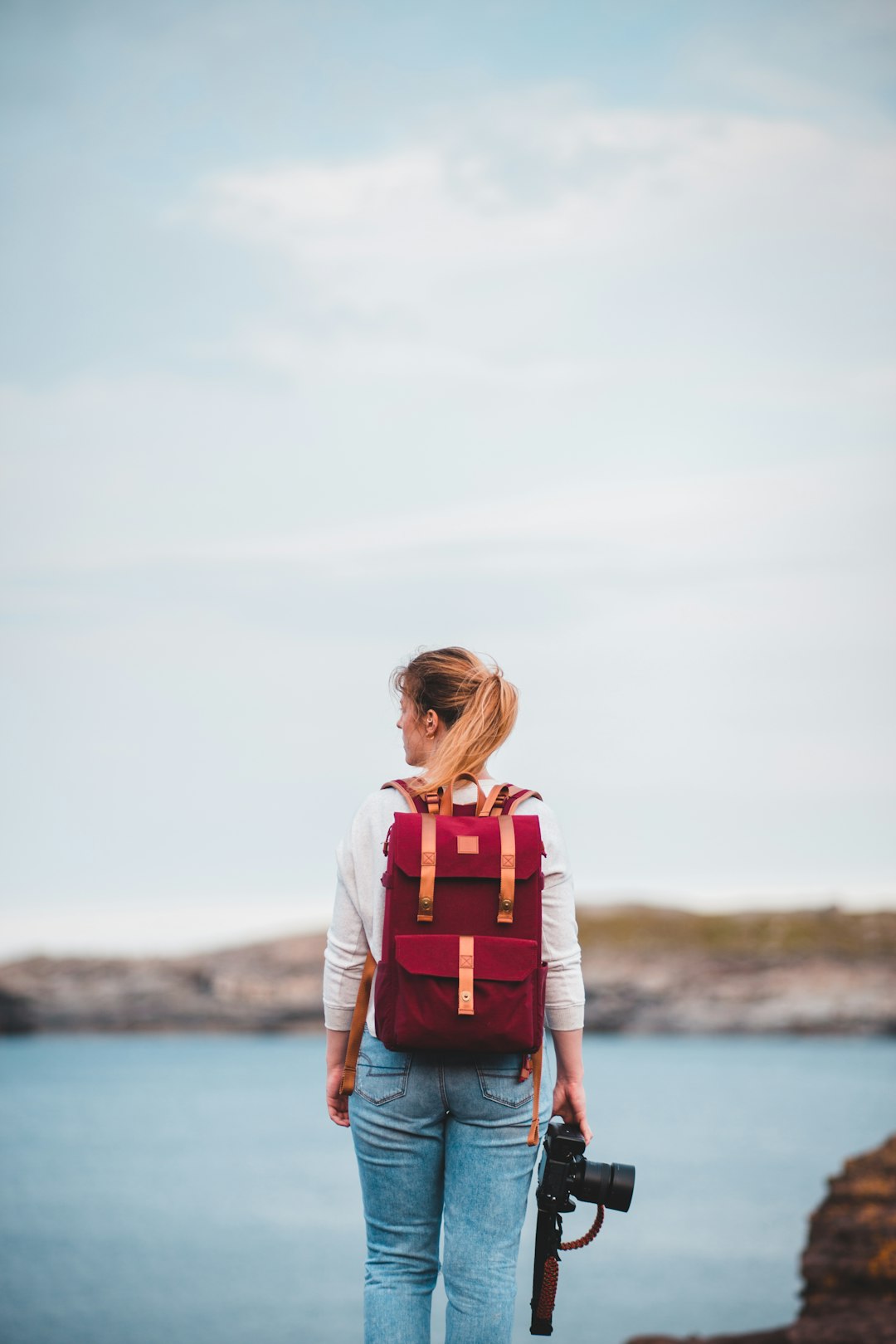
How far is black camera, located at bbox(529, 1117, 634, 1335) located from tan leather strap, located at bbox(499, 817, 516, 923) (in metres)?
0.65

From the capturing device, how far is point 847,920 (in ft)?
323

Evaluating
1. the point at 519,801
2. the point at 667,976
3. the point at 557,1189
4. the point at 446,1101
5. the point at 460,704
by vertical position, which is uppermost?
the point at 667,976

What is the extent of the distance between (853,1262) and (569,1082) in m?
3.73

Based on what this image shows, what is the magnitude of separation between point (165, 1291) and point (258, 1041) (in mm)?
95509

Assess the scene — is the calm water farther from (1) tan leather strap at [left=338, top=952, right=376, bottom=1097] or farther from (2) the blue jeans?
(1) tan leather strap at [left=338, top=952, right=376, bottom=1097]

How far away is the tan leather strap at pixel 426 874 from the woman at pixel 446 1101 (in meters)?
0.20

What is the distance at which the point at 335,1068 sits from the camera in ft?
10.6

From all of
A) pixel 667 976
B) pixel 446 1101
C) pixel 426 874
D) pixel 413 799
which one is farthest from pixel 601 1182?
pixel 667 976

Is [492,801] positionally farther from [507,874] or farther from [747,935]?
[747,935]

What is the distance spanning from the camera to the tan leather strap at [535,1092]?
3.08 m

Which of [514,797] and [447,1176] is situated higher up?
[514,797]

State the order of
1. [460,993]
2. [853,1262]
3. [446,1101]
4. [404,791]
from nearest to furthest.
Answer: [460,993] → [446,1101] → [404,791] → [853,1262]

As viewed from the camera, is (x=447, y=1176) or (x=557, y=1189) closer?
(x=447, y=1176)

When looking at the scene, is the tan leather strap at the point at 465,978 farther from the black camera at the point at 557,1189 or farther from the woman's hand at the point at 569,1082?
the black camera at the point at 557,1189
